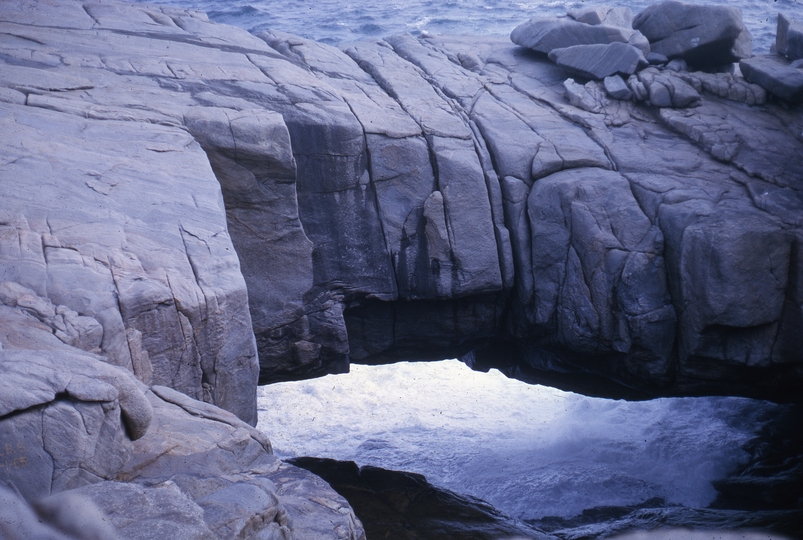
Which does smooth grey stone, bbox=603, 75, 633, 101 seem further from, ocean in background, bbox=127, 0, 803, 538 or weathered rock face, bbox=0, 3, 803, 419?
ocean in background, bbox=127, 0, 803, 538

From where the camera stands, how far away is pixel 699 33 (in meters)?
7.80

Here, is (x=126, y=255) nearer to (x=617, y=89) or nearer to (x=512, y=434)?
(x=512, y=434)

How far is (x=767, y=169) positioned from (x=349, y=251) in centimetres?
382

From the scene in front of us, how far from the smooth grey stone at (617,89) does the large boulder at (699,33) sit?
109 centimetres

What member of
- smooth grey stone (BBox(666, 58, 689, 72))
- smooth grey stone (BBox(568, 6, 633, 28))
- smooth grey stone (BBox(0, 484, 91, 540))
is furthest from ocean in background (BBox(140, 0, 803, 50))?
smooth grey stone (BBox(0, 484, 91, 540))

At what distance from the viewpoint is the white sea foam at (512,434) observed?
624 cm

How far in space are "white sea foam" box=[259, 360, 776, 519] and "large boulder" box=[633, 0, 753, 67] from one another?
3.84 m

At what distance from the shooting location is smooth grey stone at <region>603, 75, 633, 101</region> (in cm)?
724

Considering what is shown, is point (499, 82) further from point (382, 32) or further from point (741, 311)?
point (382, 32)

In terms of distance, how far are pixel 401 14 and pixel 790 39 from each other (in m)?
7.91

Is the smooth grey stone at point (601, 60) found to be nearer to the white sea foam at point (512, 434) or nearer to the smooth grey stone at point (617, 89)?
the smooth grey stone at point (617, 89)

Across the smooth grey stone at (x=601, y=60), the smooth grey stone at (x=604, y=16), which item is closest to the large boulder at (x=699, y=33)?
the smooth grey stone at (x=604, y=16)

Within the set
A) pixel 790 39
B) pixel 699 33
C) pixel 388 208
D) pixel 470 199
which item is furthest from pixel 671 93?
pixel 388 208

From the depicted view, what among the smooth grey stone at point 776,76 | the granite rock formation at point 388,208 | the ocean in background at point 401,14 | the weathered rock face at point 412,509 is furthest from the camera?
the ocean in background at point 401,14
